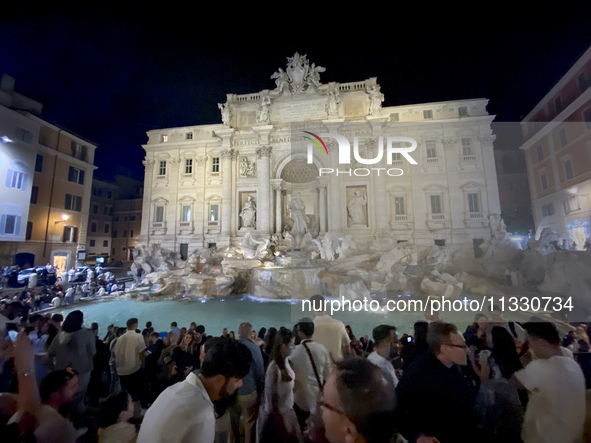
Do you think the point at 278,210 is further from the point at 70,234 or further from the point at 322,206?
the point at 70,234

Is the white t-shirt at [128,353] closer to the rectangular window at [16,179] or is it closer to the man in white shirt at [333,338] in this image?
the man in white shirt at [333,338]

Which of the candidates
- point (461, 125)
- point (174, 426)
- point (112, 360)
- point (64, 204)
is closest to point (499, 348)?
point (174, 426)

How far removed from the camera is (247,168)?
19.2m

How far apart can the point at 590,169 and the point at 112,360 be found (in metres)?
21.2

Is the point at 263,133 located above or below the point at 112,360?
above

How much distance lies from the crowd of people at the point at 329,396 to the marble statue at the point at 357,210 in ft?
47.7

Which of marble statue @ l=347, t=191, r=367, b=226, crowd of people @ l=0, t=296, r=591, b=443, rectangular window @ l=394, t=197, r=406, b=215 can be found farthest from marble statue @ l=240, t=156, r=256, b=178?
crowd of people @ l=0, t=296, r=591, b=443

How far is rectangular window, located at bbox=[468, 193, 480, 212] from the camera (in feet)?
55.5

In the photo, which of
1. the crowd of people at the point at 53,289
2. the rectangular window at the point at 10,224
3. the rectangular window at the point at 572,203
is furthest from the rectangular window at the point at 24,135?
the rectangular window at the point at 572,203

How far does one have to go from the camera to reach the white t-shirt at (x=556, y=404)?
1.68 m

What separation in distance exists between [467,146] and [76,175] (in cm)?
2838

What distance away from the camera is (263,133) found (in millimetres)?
18297

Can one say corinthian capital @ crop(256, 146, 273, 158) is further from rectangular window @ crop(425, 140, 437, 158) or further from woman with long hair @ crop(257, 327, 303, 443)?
woman with long hair @ crop(257, 327, 303, 443)

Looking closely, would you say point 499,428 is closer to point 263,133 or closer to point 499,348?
point 499,348
